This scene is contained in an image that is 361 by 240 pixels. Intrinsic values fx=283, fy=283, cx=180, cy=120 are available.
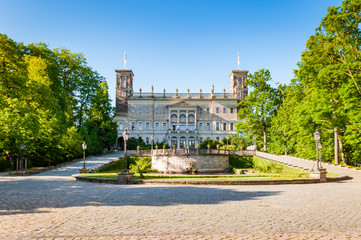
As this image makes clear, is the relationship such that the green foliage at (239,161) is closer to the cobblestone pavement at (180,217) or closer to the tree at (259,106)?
the tree at (259,106)

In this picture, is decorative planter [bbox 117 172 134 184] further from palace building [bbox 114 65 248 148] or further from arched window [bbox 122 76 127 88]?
arched window [bbox 122 76 127 88]

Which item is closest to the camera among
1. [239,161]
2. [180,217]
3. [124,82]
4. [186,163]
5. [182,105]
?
[180,217]

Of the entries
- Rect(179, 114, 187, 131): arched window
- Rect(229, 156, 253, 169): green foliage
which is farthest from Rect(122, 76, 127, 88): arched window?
Rect(229, 156, 253, 169): green foliage

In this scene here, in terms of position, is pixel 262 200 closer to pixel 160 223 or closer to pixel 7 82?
pixel 160 223

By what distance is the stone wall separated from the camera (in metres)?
37.5

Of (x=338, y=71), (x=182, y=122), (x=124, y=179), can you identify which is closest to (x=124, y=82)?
(x=182, y=122)

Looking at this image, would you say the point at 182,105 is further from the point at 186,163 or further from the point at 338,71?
the point at 338,71

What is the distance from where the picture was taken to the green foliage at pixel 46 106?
2447 centimetres

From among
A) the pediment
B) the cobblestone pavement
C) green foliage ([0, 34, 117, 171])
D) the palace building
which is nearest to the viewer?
the cobblestone pavement

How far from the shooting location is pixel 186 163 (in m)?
37.7

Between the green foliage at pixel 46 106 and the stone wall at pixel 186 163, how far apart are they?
10141 millimetres

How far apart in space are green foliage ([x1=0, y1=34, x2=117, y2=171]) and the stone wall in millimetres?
10141

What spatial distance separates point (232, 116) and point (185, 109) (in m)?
11.9

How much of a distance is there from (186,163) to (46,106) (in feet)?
60.3
